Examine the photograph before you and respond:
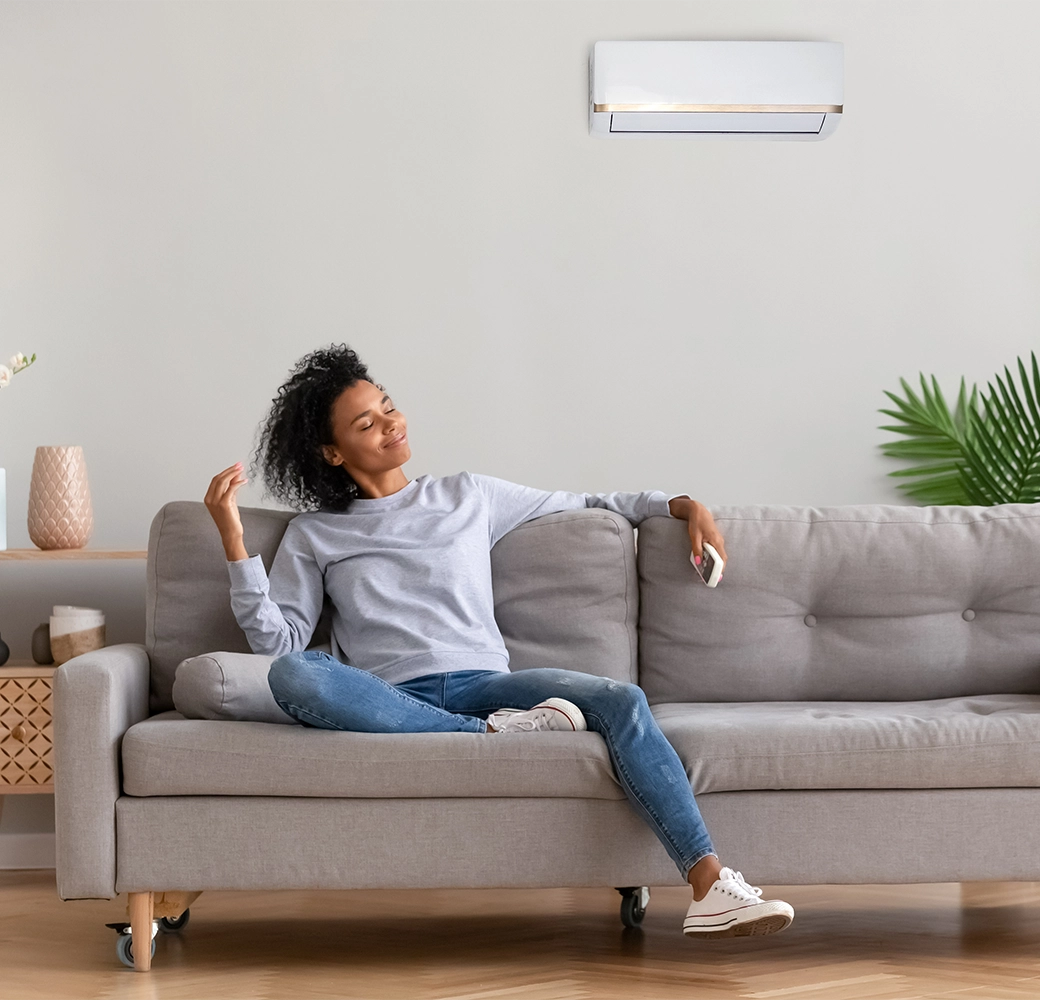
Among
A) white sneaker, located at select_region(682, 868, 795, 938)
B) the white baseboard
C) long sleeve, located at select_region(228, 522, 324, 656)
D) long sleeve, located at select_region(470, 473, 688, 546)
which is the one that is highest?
long sleeve, located at select_region(470, 473, 688, 546)

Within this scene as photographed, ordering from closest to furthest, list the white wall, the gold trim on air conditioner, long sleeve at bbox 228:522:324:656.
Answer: long sleeve at bbox 228:522:324:656, the gold trim on air conditioner, the white wall

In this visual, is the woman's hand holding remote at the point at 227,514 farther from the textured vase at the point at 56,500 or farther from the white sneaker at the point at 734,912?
the white sneaker at the point at 734,912

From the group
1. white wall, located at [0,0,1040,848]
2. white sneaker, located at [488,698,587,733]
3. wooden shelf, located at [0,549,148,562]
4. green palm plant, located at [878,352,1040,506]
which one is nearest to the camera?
white sneaker, located at [488,698,587,733]

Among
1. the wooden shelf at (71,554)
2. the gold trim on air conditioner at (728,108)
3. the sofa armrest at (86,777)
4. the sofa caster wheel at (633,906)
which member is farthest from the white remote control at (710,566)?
the wooden shelf at (71,554)

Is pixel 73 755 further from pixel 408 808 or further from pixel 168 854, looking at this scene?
pixel 408 808

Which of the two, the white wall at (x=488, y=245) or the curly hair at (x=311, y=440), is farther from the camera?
the white wall at (x=488, y=245)

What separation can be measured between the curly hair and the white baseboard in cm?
117

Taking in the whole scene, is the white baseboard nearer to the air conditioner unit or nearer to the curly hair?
the curly hair

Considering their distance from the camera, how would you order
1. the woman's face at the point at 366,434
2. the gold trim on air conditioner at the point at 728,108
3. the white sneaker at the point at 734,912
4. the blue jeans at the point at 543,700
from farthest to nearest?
the gold trim on air conditioner at the point at 728,108 < the woman's face at the point at 366,434 < the blue jeans at the point at 543,700 < the white sneaker at the point at 734,912

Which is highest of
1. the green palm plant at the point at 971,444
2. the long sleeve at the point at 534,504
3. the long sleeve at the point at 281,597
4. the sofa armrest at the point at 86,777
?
the green palm plant at the point at 971,444

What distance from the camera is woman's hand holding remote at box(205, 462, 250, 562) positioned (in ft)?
7.87

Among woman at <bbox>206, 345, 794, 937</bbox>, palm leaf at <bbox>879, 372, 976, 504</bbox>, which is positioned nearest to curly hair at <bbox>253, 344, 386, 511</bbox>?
woman at <bbox>206, 345, 794, 937</bbox>

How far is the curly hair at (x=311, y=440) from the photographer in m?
2.67

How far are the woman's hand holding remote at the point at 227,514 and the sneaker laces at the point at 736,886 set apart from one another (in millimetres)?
1059
